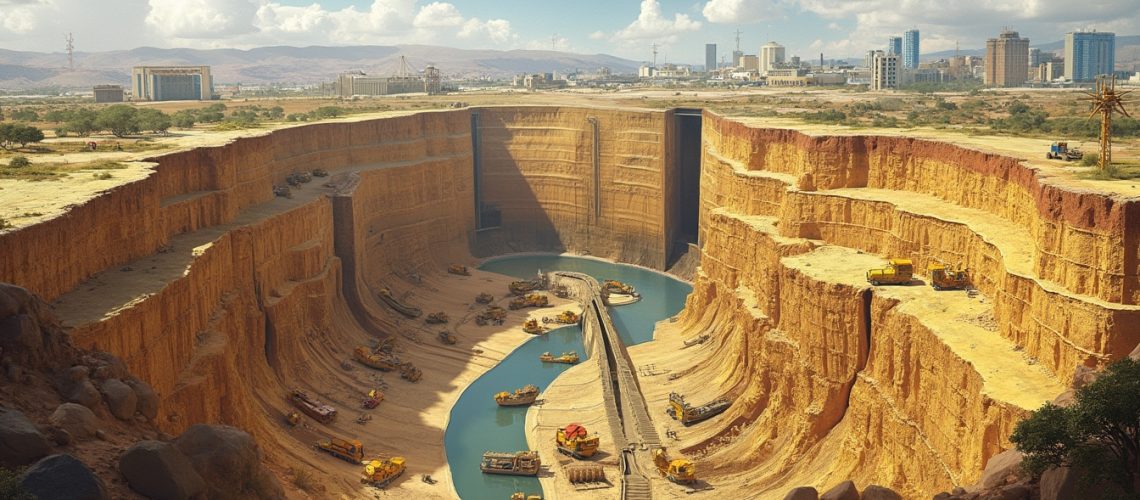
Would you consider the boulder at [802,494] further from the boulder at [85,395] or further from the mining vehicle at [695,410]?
the mining vehicle at [695,410]

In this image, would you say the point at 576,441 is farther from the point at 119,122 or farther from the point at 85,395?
the point at 119,122

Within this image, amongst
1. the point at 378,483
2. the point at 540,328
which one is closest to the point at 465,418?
the point at 378,483

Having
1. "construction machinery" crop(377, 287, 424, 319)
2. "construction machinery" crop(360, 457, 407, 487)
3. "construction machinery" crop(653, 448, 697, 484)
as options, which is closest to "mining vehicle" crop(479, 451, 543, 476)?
"construction machinery" crop(360, 457, 407, 487)

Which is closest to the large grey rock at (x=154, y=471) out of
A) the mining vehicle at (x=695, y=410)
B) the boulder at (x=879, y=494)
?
the boulder at (x=879, y=494)

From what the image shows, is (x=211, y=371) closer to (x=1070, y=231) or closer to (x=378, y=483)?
(x=378, y=483)

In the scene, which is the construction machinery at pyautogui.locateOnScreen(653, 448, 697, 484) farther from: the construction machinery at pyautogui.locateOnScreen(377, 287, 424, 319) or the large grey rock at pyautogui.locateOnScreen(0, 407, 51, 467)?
the construction machinery at pyautogui.locateOnScreen(377, 287, 424, 319)

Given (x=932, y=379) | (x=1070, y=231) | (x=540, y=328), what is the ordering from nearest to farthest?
(x=1070, y=231)
(x=932, y=379)
(x=540, y=328)
